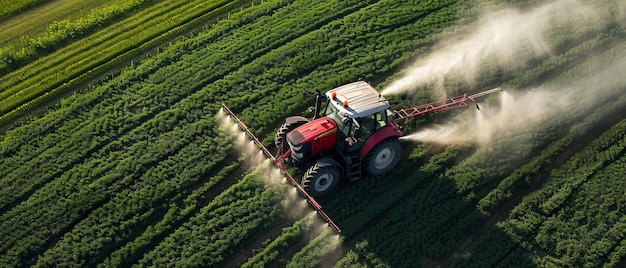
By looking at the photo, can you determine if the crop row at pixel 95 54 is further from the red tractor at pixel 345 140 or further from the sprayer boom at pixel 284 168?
the red tractor at pixel 345 140

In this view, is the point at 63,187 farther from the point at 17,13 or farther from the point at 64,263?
the point at 17,13

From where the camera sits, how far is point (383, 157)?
17500 mm

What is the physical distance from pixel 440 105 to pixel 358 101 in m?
4.97

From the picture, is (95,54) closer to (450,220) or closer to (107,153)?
(107,153)

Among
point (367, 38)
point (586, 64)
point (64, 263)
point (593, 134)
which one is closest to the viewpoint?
point (64, 263)

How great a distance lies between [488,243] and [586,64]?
9438 mm

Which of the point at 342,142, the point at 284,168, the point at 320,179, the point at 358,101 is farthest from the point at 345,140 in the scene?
the point at 284,168

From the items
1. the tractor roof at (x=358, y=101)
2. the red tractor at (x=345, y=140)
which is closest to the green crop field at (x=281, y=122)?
the red tractor at (x=345, y=140)

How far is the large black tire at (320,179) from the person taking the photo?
53.8 ft

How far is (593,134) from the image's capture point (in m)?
19.2

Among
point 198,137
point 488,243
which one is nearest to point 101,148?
point 198,137

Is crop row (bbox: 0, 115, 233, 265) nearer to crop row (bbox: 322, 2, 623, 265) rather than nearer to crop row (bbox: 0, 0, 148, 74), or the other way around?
crop row (bbox: 322, 2, 623, 265)

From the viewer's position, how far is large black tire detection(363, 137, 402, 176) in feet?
55.3

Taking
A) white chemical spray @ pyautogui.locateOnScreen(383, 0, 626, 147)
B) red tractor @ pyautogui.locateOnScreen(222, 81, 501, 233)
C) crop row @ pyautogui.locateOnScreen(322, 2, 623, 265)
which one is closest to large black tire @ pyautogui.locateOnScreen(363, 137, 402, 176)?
red tractor @ pyautogui.locateOnScreen(222, 81, 501, 233)
